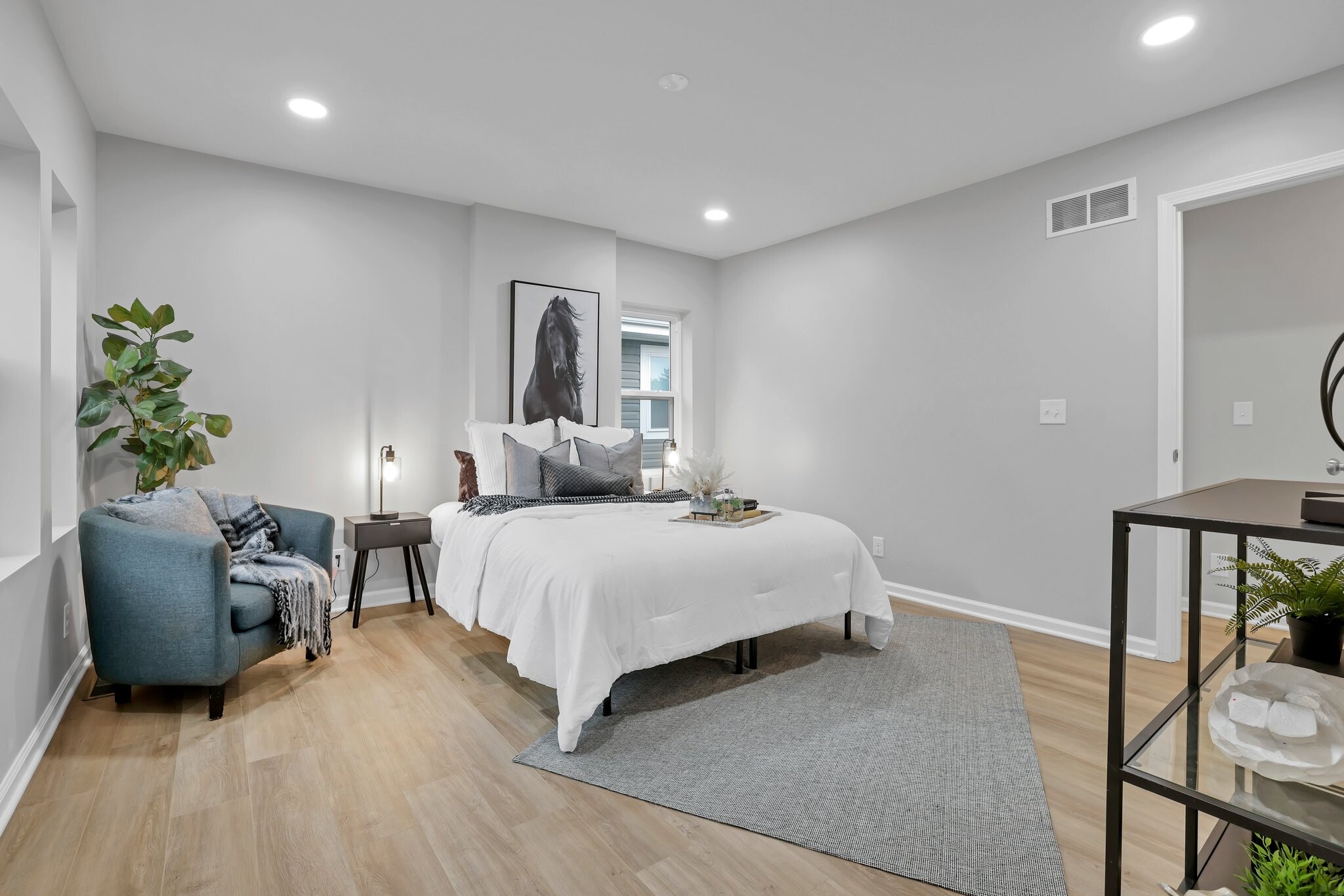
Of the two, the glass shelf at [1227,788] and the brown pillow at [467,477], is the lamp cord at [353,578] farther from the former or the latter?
the glass shelf at [1227,788]

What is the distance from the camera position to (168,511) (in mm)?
2691

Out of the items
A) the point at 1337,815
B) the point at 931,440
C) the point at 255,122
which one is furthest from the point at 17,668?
the point at 931,440

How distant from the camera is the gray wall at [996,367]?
3248 millimetres

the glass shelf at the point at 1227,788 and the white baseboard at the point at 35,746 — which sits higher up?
the glass shelf at the point at 1227,788

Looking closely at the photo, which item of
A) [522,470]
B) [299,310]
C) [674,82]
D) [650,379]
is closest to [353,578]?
[522,470]

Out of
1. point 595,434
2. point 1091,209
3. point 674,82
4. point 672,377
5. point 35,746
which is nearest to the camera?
point 35,746

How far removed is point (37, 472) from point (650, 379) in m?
3.99

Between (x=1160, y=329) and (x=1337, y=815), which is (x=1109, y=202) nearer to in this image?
(x=1160, y=329)

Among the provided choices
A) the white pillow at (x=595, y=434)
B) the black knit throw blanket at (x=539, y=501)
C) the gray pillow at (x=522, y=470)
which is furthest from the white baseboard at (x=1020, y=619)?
the gray pillow at (x=522, y=470)

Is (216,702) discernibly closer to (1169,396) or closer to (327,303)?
(327,303)

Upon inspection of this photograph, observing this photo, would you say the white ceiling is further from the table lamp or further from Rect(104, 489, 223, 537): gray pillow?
Rect(104, 489, 223, 537): gray pillow

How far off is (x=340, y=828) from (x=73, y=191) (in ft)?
9.23

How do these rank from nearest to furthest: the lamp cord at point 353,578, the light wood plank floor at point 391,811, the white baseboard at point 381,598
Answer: the light wood plank floor at point 391,811, the lamp cord at point 353,578, the white baseboard at point 381,598

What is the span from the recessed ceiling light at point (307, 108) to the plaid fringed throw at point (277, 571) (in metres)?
1.79
